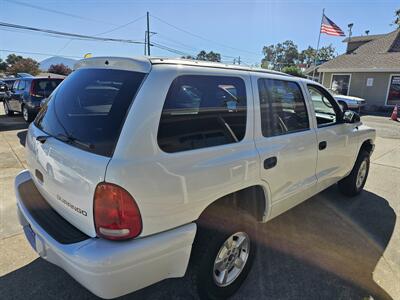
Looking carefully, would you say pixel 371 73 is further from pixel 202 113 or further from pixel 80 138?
pixel 80 138

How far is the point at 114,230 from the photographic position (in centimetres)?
173

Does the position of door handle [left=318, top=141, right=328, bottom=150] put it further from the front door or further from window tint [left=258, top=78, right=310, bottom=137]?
window tint [left=258, top=78, right=310, bottom=137]

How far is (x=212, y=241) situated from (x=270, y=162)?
85cm

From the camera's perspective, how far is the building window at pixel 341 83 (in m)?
21.8

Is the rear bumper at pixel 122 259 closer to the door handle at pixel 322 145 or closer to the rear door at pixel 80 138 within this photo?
the rear door at pixel 80 138

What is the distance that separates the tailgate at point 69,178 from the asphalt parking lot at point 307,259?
86 centimetres

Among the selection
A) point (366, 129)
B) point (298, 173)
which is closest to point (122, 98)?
point (298, 173)

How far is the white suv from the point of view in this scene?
1720mm

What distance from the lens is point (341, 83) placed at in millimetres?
22219

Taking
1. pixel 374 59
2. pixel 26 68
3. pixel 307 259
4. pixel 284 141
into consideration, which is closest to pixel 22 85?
pixel 284 141

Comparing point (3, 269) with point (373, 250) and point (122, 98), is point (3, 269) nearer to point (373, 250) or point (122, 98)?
point (122, 98)

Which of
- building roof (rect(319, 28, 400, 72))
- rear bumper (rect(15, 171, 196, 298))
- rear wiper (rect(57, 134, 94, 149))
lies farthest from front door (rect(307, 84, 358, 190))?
building roof (rect(319, 28, 400, 72))

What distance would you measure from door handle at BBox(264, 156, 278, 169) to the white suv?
0.05 ft

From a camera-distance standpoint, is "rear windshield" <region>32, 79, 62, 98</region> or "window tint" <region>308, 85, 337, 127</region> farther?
"rear windshield" <region>32, 79, 62, 98</region>
